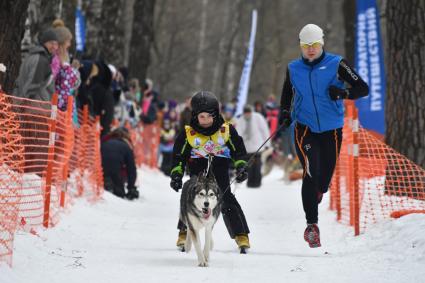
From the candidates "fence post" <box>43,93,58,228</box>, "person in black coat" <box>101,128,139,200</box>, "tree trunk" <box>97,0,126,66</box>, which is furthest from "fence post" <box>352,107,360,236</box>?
"tree trunk" <box>97,0,126,66</box>

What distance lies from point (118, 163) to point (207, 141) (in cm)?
605

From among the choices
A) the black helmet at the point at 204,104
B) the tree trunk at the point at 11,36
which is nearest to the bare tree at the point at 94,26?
the tree trunk at the point at 11,36

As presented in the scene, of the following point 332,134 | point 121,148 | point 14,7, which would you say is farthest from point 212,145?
point 121,148

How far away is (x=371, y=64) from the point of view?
16.3m

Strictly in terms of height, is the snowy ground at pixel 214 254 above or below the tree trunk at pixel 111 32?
below

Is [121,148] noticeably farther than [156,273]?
Yes

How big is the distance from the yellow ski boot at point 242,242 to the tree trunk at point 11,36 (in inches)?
119

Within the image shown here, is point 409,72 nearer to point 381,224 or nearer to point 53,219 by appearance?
point 381,224

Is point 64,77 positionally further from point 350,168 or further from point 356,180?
point 356,180

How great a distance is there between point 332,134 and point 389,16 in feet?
12.8

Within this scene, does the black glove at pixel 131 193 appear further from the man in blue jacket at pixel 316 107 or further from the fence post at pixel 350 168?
the man in blue jacket at pixel 316 107

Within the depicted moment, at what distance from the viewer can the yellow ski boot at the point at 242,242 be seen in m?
7.98

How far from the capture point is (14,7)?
28.7 ft

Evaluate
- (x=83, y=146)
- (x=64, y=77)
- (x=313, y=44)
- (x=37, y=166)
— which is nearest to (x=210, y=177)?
(x=313, y=44)
